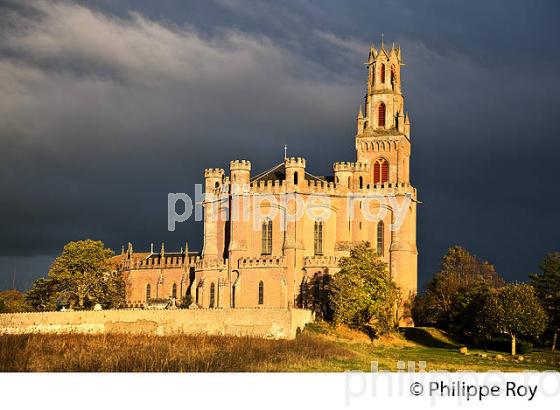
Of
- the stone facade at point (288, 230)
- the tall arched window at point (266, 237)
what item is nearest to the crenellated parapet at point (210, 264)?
the stone facade at point (288, 230)

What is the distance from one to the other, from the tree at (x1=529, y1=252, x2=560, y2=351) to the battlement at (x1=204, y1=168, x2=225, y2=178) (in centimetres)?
2588

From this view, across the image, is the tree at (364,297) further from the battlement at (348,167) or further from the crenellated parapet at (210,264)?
the battlement at (348,167)

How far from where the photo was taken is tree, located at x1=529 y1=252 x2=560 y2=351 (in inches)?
2581

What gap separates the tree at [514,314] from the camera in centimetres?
6100

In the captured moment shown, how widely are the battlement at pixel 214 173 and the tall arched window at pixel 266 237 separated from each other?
6387mm

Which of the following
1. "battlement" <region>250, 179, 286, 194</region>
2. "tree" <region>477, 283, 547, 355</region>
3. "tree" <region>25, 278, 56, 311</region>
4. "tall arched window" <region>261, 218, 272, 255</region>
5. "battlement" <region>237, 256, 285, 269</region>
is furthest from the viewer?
"battlement" <region>250, 179, 286, 194</region>

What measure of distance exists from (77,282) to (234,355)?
1025 inches

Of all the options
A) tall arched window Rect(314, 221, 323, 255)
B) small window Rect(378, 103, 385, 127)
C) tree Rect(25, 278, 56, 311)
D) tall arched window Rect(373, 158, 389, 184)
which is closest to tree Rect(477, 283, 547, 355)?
tall arched window Rect(314, 221, 323, 255)

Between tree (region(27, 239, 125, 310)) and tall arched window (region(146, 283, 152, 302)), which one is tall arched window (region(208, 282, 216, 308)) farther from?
tall arched window (region(146, 283, 152, 302))

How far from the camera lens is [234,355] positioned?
164 feet

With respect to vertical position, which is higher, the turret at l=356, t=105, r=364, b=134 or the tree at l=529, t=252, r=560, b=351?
the turret at l=356, t=105, r=364, b=134

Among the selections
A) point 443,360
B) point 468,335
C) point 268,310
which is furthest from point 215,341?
point 468,335

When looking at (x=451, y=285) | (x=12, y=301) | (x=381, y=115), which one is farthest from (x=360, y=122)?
(x=12, y=301)
